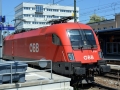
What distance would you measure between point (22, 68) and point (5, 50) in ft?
50.8

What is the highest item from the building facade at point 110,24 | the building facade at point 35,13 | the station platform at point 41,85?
the building facade at point 35,13

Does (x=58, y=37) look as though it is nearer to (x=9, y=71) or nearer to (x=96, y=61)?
(x=96, y=61)

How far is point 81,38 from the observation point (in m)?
11.5

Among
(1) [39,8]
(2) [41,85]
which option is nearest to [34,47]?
(2) [41,85]

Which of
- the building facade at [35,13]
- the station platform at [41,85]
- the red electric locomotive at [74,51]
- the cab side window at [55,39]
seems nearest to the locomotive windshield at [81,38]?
the red electric locomotive at [74,51]

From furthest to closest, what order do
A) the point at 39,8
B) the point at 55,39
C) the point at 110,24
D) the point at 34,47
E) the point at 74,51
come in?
the point at 39,8 → the point at 110,24 → the point at 34,47 → the point at 55,39 → the point at 74,51

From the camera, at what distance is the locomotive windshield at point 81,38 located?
11289mm

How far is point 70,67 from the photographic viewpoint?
10500 mm

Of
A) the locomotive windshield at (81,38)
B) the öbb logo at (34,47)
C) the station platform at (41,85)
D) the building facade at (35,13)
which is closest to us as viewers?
the station platform at (41,85)

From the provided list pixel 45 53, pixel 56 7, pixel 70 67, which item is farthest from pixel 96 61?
pixel 56 7

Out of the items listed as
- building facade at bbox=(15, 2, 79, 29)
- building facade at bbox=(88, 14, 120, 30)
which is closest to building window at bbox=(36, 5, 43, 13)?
building facade at bbox=(15, 2, 79, 29)

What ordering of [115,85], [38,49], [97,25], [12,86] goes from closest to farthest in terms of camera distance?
[12,86]
[115,85]
[38,49]
[97,25]

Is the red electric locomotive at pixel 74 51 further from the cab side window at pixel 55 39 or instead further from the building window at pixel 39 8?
the building window at pixel 39 8

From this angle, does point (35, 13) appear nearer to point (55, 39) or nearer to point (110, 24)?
point (110, 24)
